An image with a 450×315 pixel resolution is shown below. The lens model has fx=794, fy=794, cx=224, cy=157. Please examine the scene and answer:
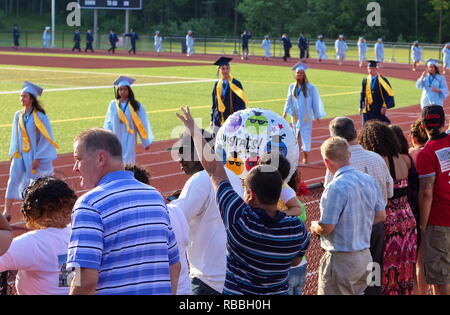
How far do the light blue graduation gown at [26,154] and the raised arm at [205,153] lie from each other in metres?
6.79

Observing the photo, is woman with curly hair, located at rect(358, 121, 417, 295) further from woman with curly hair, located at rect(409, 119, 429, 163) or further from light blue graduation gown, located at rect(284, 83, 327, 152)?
light blue graduation gown, located at rect(284, 83, 327, 152)

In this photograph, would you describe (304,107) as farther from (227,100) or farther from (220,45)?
(220,45)

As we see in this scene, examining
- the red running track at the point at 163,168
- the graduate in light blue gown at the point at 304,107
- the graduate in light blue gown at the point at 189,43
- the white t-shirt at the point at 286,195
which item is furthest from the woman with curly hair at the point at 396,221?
the graduate in light blue gown at the point at 189,43

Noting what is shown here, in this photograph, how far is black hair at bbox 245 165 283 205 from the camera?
13.8 ft

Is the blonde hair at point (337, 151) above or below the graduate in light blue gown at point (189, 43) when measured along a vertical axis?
below

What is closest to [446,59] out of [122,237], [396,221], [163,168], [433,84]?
[433,84]

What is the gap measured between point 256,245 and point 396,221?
226 cm

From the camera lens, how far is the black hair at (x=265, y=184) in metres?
4.22

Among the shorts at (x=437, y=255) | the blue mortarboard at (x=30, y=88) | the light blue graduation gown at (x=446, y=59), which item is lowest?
the shorts at (x=437, y=255)

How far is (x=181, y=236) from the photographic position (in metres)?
4.57

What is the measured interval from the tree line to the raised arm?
70085 millimetres

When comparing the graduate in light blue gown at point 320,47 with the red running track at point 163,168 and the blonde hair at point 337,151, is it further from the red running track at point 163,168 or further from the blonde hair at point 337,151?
the blonde hair at point 337,151
